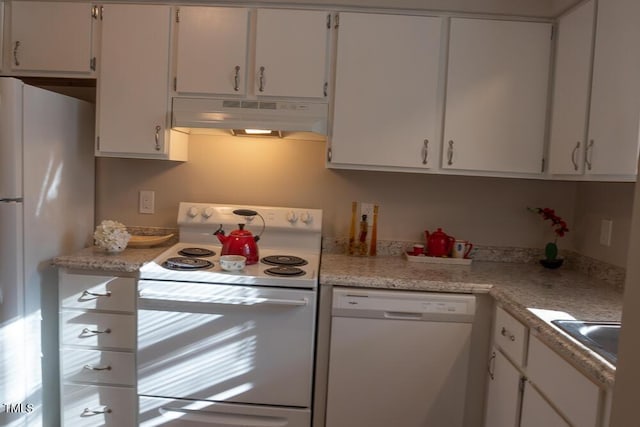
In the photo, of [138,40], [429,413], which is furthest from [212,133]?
[429,413]

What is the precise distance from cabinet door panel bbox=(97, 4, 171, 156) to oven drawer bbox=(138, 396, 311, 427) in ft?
3.93

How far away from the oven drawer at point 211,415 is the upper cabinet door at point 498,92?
56.5 inches

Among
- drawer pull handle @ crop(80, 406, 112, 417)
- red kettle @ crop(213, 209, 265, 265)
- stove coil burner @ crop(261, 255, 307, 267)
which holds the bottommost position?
drawer pull handle @ crop(80, 406, 112, 417)

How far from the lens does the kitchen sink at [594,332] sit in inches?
53.1

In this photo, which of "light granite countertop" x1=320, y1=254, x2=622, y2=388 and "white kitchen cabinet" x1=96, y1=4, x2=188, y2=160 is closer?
"light granite countertop" x1=320, y1=254, x2=622, y2=388

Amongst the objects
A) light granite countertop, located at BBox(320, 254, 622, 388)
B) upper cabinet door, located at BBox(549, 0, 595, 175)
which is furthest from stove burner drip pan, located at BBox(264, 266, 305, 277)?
upper cabinet door, located at BBox(549, 0, 595, 175)

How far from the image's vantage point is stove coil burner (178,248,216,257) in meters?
2.30

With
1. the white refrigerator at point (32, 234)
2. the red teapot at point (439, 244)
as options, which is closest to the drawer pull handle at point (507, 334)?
the red teapot at point (439, 244)

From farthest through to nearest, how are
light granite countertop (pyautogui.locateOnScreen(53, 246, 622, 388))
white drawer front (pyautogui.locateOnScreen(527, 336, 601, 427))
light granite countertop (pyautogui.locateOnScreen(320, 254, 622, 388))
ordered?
light granite countertop (pyautogui.locateOnScreen(53, 246, 622, 388)) < light granite countertop (pyautogui.locateOnScreen(320, 254, 622, 388)) < white drawer front (pyautogui.locateOnScreen(527, 336, 601, 427))

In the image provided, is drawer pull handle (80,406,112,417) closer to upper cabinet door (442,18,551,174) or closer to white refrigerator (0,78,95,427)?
white refrigerator (0,78,95,427)

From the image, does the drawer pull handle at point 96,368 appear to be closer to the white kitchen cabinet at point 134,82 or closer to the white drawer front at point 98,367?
the white drawer front at point 98,367

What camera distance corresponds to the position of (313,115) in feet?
7.23

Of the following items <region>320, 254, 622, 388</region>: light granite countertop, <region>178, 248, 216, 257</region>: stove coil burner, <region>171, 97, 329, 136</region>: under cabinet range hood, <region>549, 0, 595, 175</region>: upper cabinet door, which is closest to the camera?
<region>320, 254, 622, 388</region>: light granite countertop

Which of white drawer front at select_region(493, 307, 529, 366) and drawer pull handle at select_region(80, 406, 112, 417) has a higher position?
white drawer front at select_region(493, 307, 529, 366)
